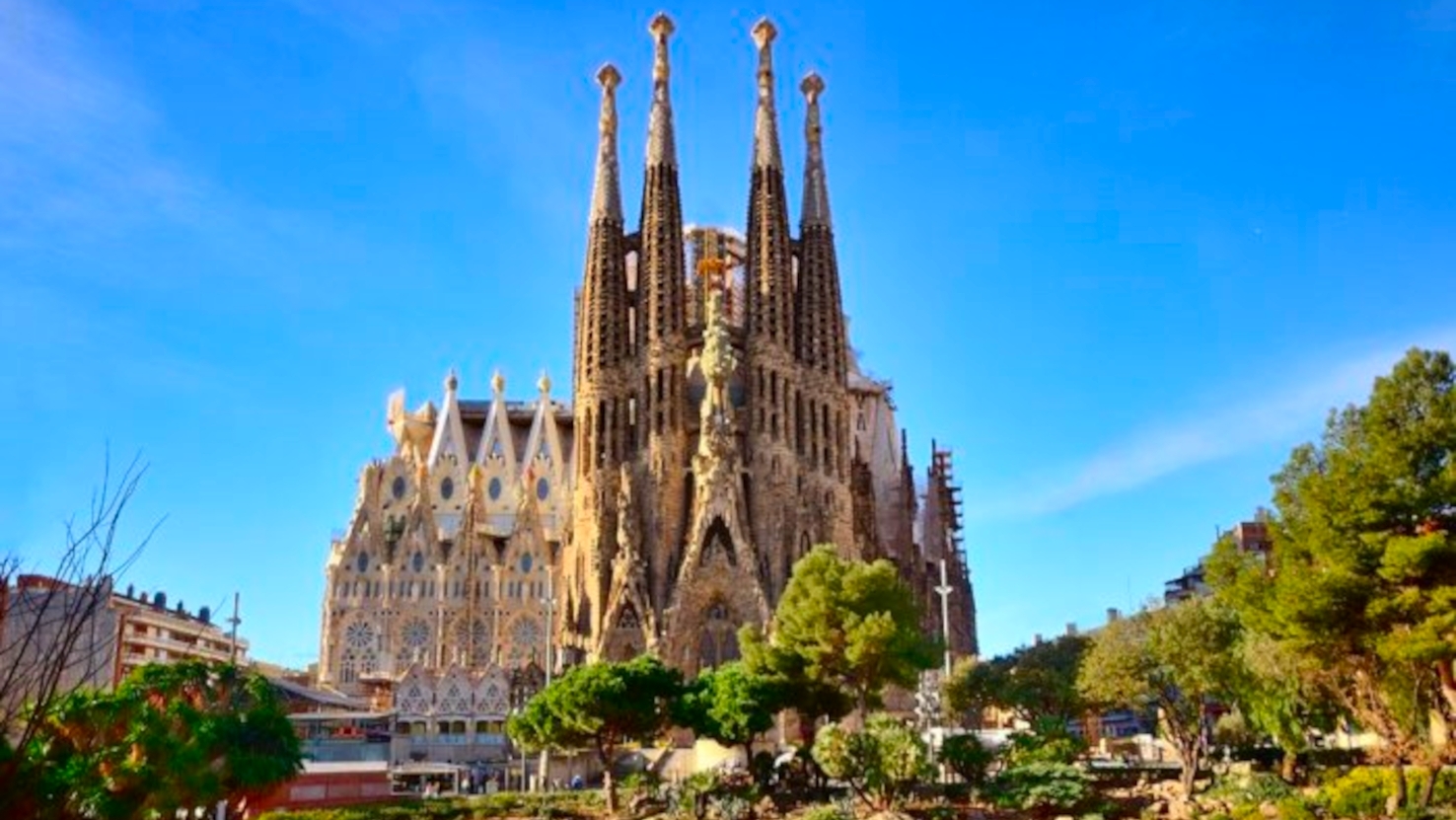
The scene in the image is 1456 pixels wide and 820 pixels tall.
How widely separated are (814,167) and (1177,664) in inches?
1851

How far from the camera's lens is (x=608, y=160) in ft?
243

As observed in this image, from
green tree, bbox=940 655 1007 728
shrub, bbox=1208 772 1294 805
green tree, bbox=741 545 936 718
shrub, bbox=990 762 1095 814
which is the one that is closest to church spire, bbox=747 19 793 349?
green tree, bbox=940 655 1007 728

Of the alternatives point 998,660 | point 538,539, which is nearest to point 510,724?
point 998,660

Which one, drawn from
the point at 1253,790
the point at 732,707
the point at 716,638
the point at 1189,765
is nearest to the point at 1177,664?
the point at 1189,765

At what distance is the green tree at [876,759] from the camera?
30.7 meters

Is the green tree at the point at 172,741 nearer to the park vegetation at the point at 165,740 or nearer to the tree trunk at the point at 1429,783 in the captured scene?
the park vegetation at the point at 165,740

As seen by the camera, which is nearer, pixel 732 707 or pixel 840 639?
pixel 732 707

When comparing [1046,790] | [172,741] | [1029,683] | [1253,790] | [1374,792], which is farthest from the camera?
[1029,683]

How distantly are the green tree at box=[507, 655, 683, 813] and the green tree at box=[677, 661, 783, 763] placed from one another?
0.77 metres

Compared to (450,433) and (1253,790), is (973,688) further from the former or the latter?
(450,433)

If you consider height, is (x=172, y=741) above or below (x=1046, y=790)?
above

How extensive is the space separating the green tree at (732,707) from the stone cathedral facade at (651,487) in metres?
20.9

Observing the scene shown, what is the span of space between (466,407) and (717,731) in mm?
52052

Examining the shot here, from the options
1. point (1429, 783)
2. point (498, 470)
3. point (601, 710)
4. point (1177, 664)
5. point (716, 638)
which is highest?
point (498, 470)
